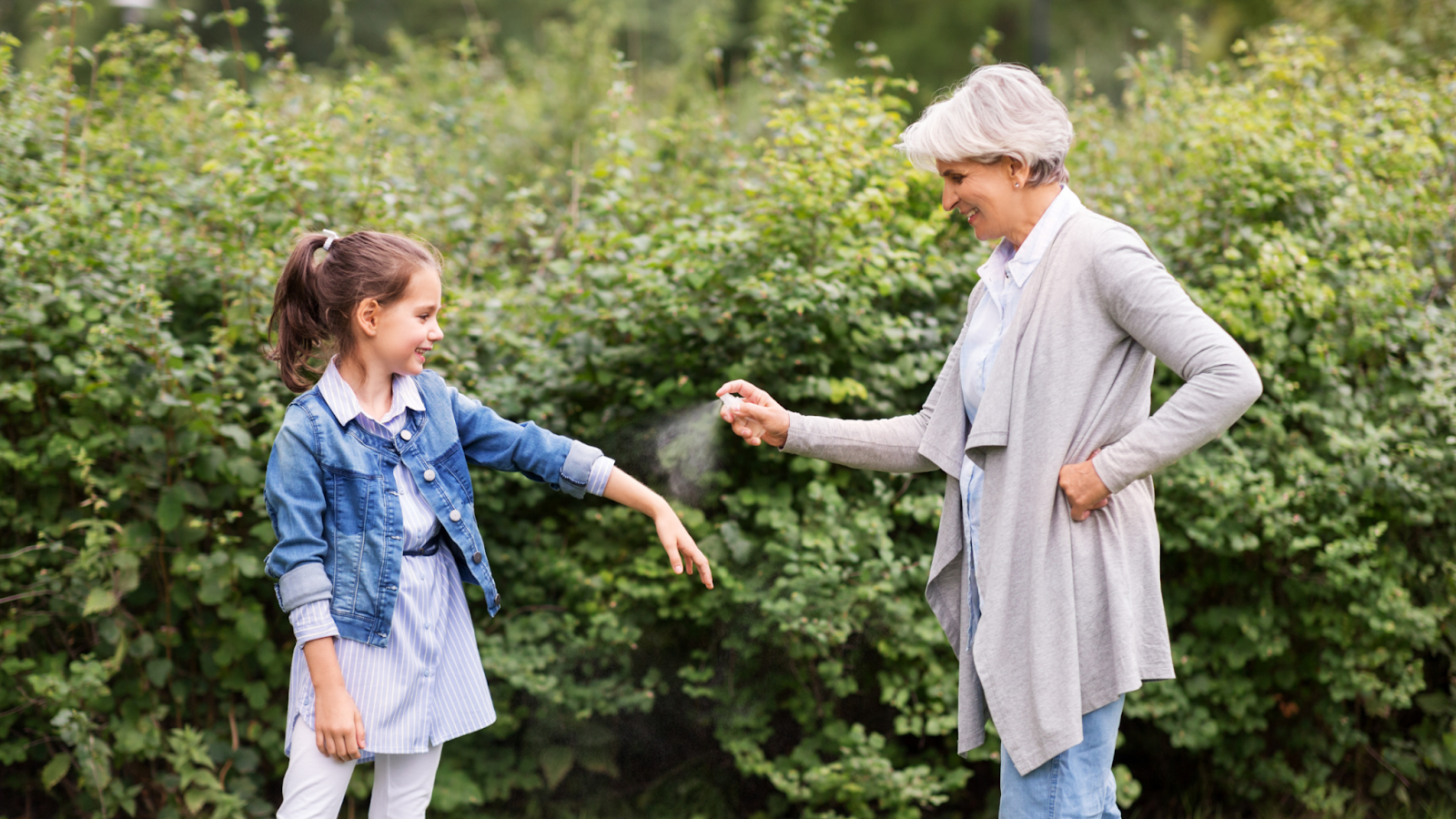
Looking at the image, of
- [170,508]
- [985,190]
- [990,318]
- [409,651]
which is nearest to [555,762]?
[170,508]

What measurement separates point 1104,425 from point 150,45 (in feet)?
14.6

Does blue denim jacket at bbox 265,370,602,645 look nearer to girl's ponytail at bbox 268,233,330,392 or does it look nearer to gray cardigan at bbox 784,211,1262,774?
girl's ponytail at bbox 268,233,330,392

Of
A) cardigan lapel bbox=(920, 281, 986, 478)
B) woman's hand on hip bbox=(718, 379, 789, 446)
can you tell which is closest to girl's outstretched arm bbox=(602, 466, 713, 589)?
woman's hand on hip bbox=(718, 379, 789, 446)

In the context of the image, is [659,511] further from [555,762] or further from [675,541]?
[555,762]

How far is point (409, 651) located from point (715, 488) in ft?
5.38

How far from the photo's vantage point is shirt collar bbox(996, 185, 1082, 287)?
220 centimetres

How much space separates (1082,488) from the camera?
6.75 feet

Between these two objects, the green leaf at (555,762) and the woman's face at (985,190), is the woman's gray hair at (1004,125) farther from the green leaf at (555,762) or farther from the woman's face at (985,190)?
the green leaf at (555,762)

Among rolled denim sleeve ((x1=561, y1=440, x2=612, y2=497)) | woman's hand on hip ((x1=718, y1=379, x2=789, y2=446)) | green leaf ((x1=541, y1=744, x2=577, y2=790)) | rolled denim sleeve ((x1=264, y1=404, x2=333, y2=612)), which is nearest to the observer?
rolled denim sleeve ((x1=264, y1=404, x2=333, y2=612))

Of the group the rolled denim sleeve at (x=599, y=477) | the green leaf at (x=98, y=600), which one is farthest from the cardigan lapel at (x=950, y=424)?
the green leaf at (x=98, y=600)

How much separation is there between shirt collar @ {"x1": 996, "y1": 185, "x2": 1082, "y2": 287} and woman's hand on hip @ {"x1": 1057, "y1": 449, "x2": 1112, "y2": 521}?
0.40 m

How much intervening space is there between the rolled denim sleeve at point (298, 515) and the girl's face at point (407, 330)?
0.21 metres

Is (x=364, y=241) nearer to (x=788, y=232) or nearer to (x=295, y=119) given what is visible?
(x=788, y=232)

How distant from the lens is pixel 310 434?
86.1 inches
